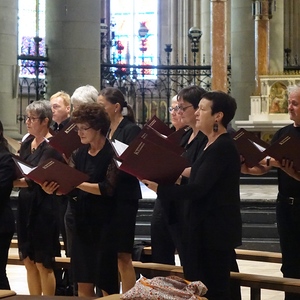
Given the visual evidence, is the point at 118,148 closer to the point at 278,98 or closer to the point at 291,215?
the point at 291,215

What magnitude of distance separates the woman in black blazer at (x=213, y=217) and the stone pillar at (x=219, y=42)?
36.8 feet

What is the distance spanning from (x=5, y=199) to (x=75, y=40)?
873 centimetres

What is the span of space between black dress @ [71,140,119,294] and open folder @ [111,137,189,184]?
57 centimetres

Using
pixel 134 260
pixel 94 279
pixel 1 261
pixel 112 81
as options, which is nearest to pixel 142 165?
pixel 94 279

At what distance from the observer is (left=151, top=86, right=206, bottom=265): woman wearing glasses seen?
5.88 meters

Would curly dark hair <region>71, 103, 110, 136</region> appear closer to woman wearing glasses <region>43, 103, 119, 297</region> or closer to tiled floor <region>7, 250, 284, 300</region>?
woman wearing glasses <region>43, 103, 119, 297</region>

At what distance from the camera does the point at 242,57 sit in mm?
19672

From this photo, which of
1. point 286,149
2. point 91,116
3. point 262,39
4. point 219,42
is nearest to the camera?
point 91,116

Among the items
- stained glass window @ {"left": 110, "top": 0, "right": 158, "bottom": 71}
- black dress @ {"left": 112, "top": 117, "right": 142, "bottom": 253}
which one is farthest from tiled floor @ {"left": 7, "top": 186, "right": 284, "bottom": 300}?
stained glass window @ {"left": 110, "top": 0, "right": 158, "bottom": 71}

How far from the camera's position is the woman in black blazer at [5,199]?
632cm

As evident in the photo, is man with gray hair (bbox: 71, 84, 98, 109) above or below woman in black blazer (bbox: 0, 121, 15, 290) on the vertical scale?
above

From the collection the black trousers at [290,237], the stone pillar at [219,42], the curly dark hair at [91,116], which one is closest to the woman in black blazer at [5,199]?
the curly dark hair at [91,116]

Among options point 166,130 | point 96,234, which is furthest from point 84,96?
point 96,234

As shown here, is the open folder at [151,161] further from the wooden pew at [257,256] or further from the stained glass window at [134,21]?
the stained glass window at [134,21]
